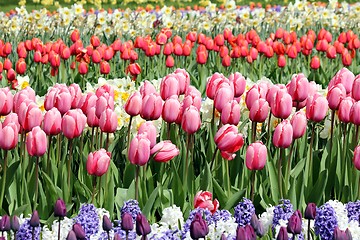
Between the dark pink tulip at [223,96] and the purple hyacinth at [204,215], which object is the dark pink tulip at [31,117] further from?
the purple hyacinth at [204,215]

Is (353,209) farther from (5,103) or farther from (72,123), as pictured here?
(5,103)

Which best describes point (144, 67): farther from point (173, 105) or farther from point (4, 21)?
point (173, 105)

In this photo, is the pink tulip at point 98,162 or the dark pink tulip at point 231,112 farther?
the dark pink tulip at point 231,112

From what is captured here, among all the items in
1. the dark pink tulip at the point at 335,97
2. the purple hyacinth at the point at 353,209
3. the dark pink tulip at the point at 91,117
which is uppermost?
the dark pink tulip at the point at 335,97

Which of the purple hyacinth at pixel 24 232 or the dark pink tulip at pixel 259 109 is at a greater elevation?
the dark pink tulip at pixel 259 109

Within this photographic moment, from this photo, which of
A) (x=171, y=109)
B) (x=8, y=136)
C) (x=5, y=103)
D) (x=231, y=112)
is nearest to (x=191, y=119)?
(x=171, y=109)

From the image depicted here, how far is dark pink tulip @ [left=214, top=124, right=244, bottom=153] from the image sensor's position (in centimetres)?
333

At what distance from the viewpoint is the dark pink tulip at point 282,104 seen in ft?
11.8

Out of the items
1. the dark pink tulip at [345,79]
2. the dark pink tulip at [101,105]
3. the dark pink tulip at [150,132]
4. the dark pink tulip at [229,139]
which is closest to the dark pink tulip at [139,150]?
the dark pink tulip at [150,132]

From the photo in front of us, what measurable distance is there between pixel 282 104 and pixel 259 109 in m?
0.11

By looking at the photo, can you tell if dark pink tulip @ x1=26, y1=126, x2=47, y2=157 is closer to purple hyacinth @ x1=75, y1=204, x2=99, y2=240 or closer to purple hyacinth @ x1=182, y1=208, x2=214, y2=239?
purple hyacinth @ x1=75, y1=204, x2=99, y2=240

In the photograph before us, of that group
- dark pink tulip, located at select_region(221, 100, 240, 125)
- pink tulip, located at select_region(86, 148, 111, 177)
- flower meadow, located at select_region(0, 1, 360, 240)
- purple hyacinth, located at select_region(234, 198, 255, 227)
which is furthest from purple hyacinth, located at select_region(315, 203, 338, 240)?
dark pink tulip, located at select_region(221, 100, 240, 125)

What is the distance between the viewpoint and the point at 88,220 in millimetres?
2801

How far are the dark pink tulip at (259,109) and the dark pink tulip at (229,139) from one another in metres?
0.29
